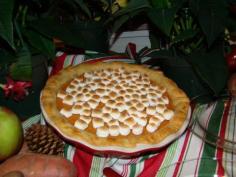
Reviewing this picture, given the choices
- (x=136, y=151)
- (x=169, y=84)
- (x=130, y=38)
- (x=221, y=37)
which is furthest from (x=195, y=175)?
(x=130, y=38)

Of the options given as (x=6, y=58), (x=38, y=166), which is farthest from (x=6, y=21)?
(x=38, y=166)

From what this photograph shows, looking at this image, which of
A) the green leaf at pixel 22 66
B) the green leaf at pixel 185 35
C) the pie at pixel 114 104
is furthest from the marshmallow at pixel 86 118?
the green leaf at pixel 185 35

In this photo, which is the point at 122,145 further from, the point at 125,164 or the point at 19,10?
the point at 19,10

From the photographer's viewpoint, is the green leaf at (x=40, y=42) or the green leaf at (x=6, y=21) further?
the green leaf at (x=40, y=42)

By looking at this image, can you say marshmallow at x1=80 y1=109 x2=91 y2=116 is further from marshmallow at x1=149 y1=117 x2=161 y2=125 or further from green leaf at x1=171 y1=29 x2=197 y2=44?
green leaf at x1=171 y1=29 x2=197 y2=44

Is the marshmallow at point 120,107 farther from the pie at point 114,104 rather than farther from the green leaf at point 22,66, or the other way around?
the green leaf at point 22,66

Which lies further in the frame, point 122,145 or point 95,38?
point 95,38

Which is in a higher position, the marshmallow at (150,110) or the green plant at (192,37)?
the green plant at (192,37)
